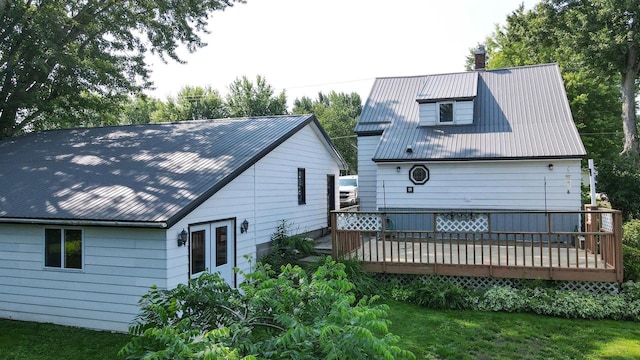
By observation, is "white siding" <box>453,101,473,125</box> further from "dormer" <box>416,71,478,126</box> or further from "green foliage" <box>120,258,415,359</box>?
"green foliage" <box>120,258,415,359</box>

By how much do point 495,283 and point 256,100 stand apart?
28813mm

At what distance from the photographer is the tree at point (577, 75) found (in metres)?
22.0

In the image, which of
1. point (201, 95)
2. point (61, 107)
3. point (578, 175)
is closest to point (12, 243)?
point (61, 107)

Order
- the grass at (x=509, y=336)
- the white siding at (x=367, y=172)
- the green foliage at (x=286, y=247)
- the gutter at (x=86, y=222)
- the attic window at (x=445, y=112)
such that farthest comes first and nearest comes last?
the white siding at (x=367, y=172)
the attic window at (x=445, y=112)
the green foliage at (x=286, y=247)
the gutter at (x=86, y=222)
the grass at (x=509, y=336)

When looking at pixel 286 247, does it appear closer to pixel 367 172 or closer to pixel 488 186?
pixel 367 172

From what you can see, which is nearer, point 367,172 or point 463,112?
point 463,112

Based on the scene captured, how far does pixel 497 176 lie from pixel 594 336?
19.7 feet

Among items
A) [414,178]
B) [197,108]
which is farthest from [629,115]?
[197,108]

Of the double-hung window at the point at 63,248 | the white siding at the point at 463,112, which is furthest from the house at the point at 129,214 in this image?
the white siding at the point at 463,112

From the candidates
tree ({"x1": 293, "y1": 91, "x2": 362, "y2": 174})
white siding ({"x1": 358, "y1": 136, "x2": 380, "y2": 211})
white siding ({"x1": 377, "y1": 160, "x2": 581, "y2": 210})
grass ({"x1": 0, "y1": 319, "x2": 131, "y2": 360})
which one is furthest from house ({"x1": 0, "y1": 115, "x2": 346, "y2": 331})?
tree ({"x1": 293, "y1": 91, "x2": 362, "y2": 174})

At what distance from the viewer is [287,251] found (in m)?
10.8

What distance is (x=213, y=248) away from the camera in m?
8.58

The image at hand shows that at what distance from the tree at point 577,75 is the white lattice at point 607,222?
1505cm

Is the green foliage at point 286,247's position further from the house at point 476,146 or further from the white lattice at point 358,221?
the house at point 476,146
